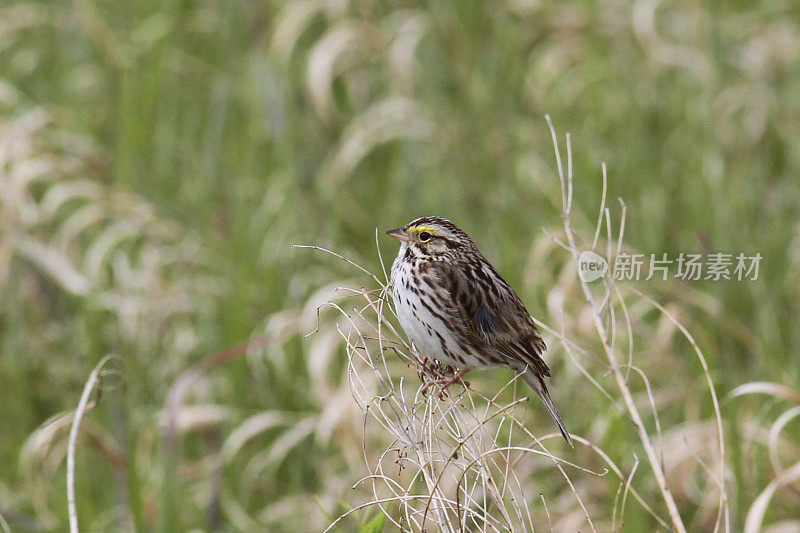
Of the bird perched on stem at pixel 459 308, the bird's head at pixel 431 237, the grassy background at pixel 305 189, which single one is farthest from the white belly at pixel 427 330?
the grassy background at pixel 305 189

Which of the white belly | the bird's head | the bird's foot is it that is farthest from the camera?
the bird's head

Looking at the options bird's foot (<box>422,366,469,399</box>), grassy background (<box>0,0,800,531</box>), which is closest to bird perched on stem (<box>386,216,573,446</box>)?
bird's foot (<box>422,366,469,399</box>)

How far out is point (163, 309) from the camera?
625 cm

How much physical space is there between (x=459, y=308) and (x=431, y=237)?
27cm

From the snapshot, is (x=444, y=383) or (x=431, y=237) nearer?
(x=444, y=383)

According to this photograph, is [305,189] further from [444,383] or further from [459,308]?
[444,383]

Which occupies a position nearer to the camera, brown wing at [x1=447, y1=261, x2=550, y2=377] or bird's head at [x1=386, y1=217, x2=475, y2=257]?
brown wing at [x1=447, y1=261, x2=550, y2=377]

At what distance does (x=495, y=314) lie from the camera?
3178 mm

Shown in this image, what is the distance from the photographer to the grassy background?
5477 mm

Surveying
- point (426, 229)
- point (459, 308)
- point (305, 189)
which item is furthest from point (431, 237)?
point (305, 189)

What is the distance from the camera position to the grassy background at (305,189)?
18.0ft

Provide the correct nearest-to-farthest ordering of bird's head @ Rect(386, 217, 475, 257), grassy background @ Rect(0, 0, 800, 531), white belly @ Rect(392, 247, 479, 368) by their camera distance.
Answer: white belly @ Rect(392, 247, 479, 368) < bird's head @ Rect(386, 217, 475, 257) < grassy background @ Rect(0, 0, 800, 531)

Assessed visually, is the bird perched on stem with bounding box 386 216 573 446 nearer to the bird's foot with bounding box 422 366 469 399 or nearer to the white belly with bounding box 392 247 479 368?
the white belly with bounding box 392 247 479 368

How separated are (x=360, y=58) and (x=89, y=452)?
343cm
